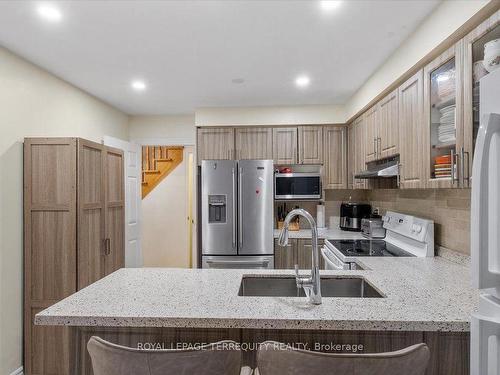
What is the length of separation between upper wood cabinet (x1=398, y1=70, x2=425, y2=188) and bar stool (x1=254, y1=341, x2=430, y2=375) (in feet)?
4.36

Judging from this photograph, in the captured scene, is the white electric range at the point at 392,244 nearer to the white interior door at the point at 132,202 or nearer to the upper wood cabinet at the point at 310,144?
the upper wood cabinet at the point at 310,144

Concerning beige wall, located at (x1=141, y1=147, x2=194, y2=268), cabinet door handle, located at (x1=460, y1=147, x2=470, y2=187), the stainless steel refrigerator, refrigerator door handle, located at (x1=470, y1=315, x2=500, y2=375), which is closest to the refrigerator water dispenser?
the stainless steel refrigerator

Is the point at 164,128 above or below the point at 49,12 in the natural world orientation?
below

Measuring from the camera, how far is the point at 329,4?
178cm

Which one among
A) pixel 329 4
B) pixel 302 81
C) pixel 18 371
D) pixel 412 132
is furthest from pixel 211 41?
pixel 18 371

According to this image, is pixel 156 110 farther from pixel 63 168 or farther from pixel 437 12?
pixel 437 12

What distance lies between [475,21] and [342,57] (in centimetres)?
111

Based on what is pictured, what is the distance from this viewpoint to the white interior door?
13.1 ft

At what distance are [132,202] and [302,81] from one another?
2712mm

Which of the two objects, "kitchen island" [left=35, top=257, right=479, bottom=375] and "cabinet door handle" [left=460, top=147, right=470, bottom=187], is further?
"cabinet door handle" [left=460, top=147, right=470, bottom=187]

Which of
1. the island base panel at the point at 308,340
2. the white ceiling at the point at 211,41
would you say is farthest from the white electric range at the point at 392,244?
the white ceiling at the point at 211,41

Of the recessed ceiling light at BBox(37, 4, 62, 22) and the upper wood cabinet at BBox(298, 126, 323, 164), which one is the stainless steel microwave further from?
the recessed ceiling light at BBox(37, 4, 62, 22)

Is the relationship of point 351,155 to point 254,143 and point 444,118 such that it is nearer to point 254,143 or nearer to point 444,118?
point 254,143

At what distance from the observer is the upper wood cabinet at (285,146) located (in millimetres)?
3873
